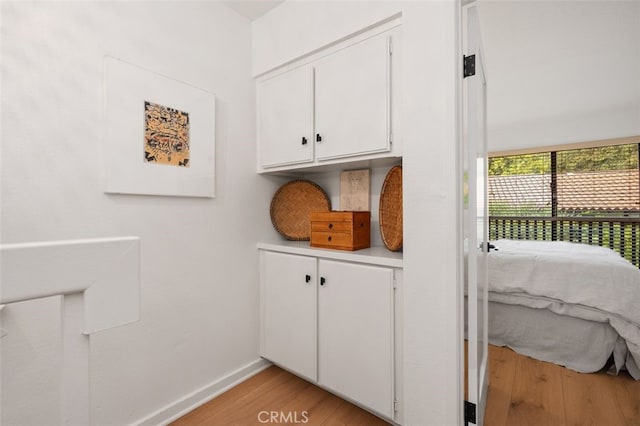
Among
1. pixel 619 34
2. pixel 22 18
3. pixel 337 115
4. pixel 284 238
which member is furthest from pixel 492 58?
pixel 22 18

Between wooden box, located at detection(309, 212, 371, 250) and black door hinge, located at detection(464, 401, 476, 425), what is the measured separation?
0.84 meters

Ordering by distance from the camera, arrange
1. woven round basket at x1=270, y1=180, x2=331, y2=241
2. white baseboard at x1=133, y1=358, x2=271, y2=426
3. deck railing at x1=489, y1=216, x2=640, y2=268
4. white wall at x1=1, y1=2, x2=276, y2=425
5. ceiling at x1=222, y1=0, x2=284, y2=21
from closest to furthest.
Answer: white wall at x1=1, y1=2, x2=276, y2=425
white baseboard at x1=133, y1=358, x2=271, y2=426
ceiling at x1=222, y1=0, x2=284, y2=21
woven round basket at x1=270, y1=180, x2=331, y2=241
deck railing at x1=489, y1=216, x2=640, y2=268

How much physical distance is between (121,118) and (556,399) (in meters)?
2.74

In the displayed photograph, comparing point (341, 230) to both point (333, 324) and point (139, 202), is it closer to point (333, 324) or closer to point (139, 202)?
point (333, 324)

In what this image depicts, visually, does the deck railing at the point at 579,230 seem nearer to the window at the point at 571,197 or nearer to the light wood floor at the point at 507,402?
the window at the point at 571,197

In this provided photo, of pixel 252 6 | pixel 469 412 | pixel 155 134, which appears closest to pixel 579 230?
pixel 469 412

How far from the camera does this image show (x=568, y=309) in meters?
2.15

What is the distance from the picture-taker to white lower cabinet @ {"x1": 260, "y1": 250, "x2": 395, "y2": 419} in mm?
1432

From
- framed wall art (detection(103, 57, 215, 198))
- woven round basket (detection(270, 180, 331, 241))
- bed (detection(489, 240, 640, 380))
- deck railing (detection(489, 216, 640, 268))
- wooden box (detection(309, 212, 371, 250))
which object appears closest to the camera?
framed wall art (detection(103, 57, 215, 198))

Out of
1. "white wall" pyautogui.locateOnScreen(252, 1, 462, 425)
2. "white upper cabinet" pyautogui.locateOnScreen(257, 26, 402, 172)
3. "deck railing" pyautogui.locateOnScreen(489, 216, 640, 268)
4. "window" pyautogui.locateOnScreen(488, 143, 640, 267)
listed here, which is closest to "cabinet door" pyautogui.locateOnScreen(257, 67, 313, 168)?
"white upper cabinet" pyautogui.locateOnScreen(257, 26, 402, 172)

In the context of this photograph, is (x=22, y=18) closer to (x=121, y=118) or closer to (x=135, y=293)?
(x=121, y=118)

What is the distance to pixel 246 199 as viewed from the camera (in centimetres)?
198

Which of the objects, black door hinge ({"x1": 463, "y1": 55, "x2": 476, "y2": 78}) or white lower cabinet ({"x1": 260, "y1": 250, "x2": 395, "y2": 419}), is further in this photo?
white lower cabinet ({"x1": 260, "y1": 250, "x2": 395, "y2": 419})

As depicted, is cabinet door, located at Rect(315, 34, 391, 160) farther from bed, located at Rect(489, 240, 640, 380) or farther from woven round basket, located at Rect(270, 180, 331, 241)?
bed, located at Rect(489, 240, 640, 380)
